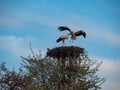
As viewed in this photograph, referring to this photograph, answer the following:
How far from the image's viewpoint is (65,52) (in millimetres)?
29500

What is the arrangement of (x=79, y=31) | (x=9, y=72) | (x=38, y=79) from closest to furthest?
(x=38, y=79), (x=79, y=31), (x=9, y=72)

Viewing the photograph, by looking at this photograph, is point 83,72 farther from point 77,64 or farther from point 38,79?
point 38,79

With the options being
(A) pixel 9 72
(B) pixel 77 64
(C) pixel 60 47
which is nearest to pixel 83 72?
(B) pixel 77 64

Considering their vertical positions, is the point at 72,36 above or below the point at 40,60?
above

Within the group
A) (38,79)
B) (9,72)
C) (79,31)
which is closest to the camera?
(38,79)

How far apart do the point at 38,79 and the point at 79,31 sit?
5.41m

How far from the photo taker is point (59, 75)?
2859cm

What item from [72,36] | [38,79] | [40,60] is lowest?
[38,79]

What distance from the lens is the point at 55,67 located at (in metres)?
28.9

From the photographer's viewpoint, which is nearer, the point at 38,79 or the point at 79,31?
the point at 38,79

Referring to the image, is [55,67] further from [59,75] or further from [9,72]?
[9,72]

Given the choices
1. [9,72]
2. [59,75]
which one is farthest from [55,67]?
[9,72]

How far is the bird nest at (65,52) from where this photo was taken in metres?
29.0

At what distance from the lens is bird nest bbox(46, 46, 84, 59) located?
1142 inches
